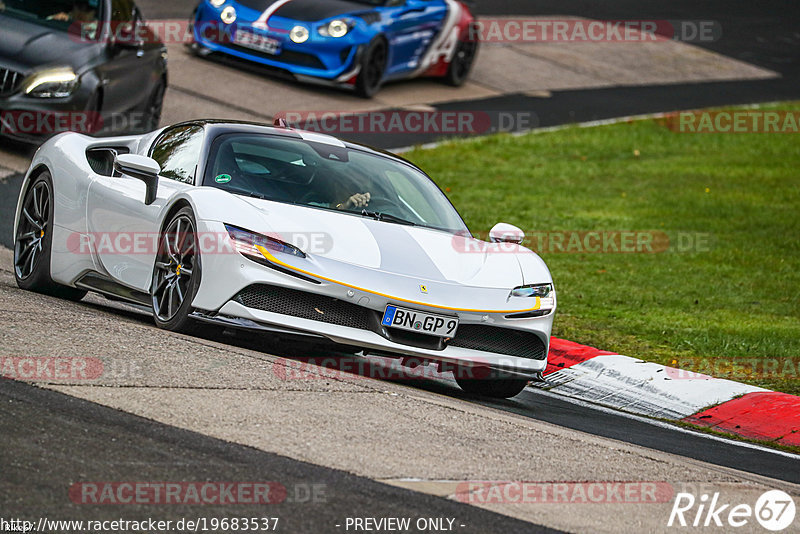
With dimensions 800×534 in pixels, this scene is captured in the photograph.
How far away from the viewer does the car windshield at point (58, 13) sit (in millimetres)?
12891

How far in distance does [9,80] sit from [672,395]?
274 inches

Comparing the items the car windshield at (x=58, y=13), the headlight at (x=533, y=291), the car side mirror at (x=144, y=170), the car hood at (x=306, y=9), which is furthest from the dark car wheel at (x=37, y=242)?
the car hood at (x=306, y=9)

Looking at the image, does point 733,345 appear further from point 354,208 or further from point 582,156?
point 582,156

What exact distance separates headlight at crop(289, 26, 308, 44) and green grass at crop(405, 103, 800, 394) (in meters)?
2.50

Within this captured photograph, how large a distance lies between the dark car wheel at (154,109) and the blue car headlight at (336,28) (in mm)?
3470

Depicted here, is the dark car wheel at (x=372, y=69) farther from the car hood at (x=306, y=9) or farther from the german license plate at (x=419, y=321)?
the german license plate at (x=419, y=321)

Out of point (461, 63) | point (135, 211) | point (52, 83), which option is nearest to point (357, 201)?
point (135, 211)

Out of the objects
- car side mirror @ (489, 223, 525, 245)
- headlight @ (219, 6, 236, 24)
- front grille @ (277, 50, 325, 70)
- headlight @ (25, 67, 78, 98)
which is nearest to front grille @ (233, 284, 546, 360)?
car side mirror @ (489, 223, 525, 245)

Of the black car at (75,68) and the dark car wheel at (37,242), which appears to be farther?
the black car at (75,68)

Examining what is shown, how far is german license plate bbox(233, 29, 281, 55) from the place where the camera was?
17516 mm

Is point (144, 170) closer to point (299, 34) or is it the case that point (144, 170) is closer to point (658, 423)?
point (658, 423)

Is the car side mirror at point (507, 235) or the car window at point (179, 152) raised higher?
the car window at point (179, 152)

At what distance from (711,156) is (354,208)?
1158cm

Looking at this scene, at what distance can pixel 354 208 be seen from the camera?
25.3 ft
